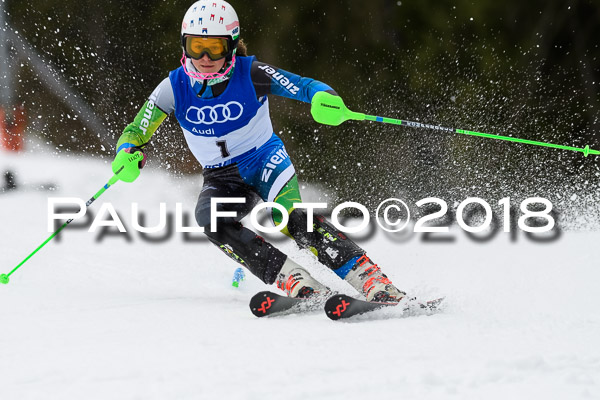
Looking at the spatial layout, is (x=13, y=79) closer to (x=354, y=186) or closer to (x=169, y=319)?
(x=354, y=186)

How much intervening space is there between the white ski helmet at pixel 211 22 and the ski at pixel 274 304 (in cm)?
108

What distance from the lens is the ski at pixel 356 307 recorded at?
7.68 feet

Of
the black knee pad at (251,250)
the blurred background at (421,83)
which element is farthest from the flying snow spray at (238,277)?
the blurred background at (421,83)

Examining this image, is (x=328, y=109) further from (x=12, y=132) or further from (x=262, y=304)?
(x=12, y=132)

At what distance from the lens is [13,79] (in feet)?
28.7

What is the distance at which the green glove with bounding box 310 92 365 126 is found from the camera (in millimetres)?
2717

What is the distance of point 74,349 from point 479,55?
19.6 ft

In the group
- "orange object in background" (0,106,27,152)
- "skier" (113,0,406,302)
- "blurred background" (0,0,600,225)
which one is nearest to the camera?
"skier" (113,0,406,302)

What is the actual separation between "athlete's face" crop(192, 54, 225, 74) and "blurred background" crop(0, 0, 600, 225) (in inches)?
158

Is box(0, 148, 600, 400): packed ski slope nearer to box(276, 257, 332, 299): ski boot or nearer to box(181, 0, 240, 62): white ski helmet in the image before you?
box(276, 257, 332, 299): ski boot

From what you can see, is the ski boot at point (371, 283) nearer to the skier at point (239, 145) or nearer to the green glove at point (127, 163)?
the skier at point (239, 145)

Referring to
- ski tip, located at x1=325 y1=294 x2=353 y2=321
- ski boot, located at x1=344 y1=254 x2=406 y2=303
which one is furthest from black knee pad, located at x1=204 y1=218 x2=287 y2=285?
ski tip, located at x1=325 y1=294 x2=353 y2=321

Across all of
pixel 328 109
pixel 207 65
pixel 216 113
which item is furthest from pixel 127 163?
pixel 328 109

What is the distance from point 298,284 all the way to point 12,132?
22.0 ft
